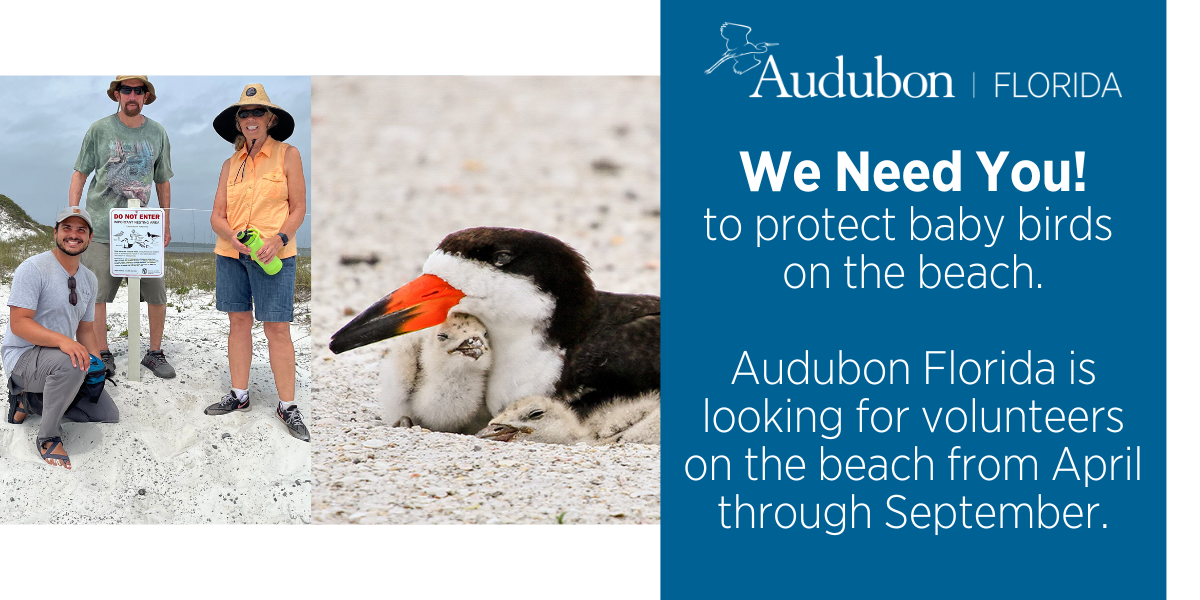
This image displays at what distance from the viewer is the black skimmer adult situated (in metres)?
3.94

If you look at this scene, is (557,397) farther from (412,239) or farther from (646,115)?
(646,115)

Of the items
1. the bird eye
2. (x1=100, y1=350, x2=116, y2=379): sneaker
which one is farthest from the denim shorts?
the bird eye

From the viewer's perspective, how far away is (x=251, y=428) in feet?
12.9

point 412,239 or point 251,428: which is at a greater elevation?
point 412,239

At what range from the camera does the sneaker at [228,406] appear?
3.95 meters

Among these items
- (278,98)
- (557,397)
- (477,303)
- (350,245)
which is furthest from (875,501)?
(278,98)

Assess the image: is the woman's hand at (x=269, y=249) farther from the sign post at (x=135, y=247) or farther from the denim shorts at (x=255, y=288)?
the sign post at (x=135, y=247)

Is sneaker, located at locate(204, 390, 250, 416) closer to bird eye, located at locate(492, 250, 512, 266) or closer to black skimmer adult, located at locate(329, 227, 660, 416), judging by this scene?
black skimmer adult, located at locate(329, 227, 660, 416)

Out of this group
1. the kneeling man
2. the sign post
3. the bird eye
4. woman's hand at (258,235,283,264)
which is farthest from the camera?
the bird eye

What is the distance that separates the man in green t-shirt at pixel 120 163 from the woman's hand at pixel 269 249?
1.97 feet

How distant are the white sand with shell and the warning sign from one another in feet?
1.95

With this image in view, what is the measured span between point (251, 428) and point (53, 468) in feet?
3.05

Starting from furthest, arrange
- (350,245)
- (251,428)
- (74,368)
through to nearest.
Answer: (350,245), (251,428), (74,368)

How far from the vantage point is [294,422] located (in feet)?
12.9
